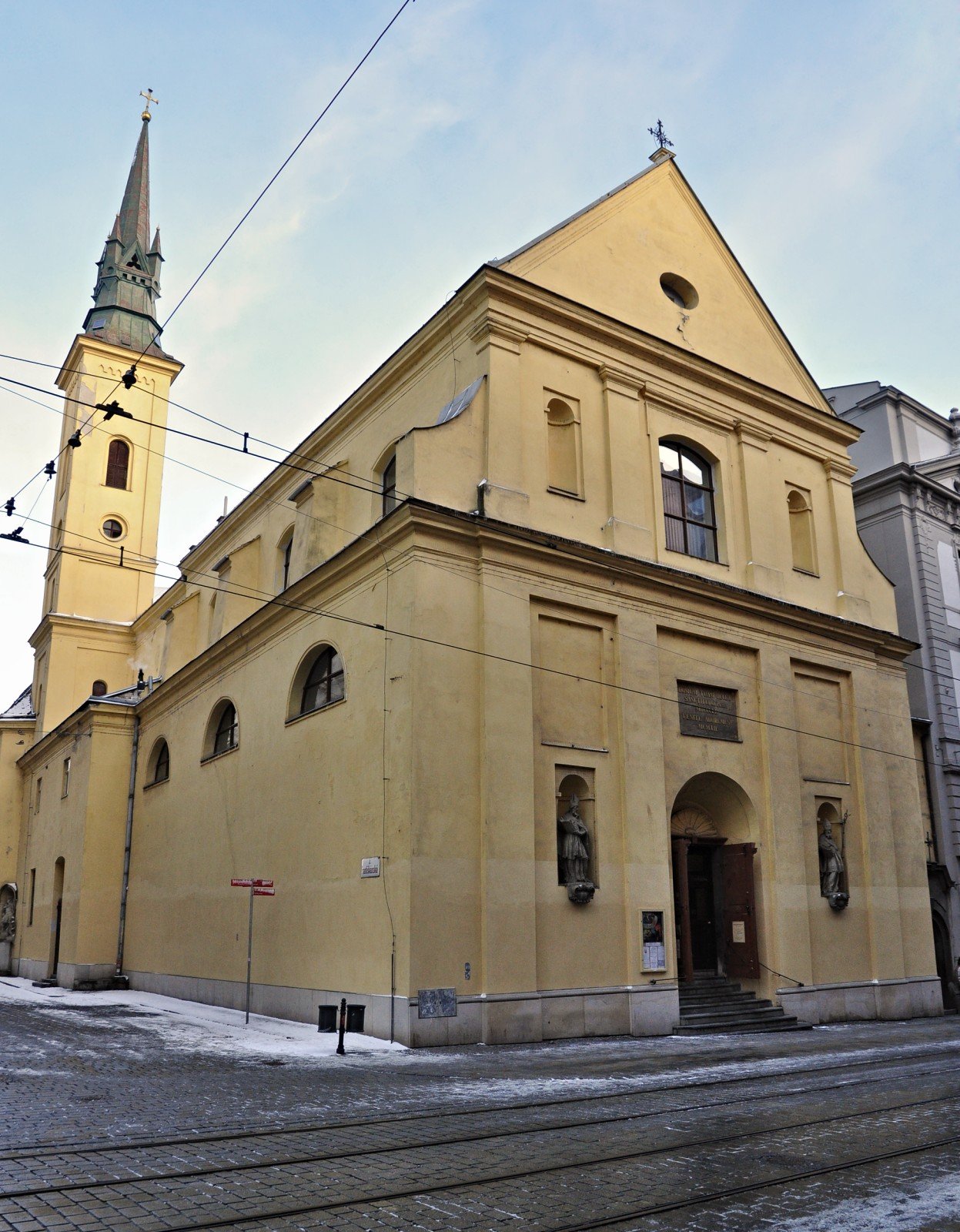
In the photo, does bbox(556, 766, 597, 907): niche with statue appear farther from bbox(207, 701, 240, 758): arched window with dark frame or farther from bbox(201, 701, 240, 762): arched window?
bbox(201, 701, 240, 762): arched window

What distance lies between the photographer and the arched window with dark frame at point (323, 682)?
1898cm

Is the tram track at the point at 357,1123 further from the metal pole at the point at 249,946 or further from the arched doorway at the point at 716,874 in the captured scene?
the metal pole at the point at 249,946

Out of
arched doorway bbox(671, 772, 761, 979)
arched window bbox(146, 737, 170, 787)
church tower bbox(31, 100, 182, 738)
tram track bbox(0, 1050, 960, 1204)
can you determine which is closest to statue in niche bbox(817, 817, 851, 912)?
arched doorway bbox(671, 772, 761, 979)

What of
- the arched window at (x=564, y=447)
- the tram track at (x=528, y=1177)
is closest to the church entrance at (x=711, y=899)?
the arched window at (x=564, y=447)

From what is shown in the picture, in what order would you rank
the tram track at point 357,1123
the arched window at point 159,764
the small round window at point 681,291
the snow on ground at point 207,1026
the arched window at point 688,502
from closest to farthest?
the tram track at point 357,1123
the snow on ground at point 207,1026
the arched window at point 688,502
the small round window at point 681,291
the arched window at point 159,764

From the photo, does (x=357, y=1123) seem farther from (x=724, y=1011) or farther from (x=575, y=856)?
(x=724, y=1011)

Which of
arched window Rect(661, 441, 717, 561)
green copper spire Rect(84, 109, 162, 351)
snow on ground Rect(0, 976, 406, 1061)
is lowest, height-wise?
snow on ground Rect(0, 976, 406, 1061)

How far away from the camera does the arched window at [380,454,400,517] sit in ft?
68.6

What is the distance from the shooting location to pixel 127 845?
29.2 metres

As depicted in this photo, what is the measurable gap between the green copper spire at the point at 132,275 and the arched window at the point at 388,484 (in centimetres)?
2043

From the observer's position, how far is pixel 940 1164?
25.0 ft

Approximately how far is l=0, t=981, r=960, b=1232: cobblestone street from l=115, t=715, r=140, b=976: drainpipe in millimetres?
14816

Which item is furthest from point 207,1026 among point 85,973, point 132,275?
point 132,275

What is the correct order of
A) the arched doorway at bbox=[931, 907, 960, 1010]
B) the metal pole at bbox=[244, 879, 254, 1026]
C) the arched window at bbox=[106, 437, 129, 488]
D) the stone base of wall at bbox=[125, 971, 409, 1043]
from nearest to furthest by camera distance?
the stone base of wall at bbox=[125, 971, 409, 1043] → the metal pole at bbox=[244, 879, 254, 1026] → the arched doorway at bbox=[931, 907, 960, 1010] → the arched window at bbox=[106, 437, 129, 488]
